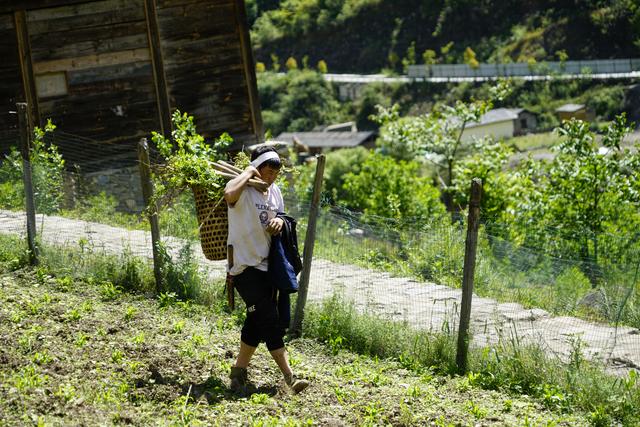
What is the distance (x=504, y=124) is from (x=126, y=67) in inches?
1819

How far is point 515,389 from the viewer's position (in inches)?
260

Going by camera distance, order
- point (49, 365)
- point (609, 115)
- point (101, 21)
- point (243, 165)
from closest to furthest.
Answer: point (49, 365) < point (243, 165) < point (101, 21) < point (609, 115)

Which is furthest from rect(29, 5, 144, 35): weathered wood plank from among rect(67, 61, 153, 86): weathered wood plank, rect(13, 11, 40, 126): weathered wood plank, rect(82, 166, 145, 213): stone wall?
rect(82, 166, 145, 213): stone wall

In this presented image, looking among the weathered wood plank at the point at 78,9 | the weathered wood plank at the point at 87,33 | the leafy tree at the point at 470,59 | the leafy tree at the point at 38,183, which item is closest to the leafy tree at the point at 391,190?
the weathered wood plank at the point at 87,33

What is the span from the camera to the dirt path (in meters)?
7.11

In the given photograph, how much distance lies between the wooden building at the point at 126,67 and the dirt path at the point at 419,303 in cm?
649

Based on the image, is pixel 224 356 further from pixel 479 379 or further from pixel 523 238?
pixel 523 238

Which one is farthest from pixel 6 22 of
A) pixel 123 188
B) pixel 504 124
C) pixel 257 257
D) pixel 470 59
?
pixel 470 59

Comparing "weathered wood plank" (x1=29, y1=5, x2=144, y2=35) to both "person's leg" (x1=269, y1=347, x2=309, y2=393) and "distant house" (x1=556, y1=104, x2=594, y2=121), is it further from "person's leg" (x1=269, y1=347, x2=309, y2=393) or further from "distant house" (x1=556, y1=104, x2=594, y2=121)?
"distant house" (x1=556, y1=104, x2=594, y2=121)

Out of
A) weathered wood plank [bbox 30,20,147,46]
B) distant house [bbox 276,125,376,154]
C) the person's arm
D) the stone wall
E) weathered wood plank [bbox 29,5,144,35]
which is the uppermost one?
weathered wood plank [bbox 29,5,144,35]

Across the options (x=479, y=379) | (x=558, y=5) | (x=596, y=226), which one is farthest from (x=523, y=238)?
(x=558, y=5)

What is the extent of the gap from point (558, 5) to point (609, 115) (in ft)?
69.2

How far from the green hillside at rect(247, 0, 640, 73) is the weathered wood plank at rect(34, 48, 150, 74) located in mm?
56491

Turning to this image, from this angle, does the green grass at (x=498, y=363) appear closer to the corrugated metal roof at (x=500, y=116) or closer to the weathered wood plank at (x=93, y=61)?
the weathered wood plank at (x=93, y=61)
